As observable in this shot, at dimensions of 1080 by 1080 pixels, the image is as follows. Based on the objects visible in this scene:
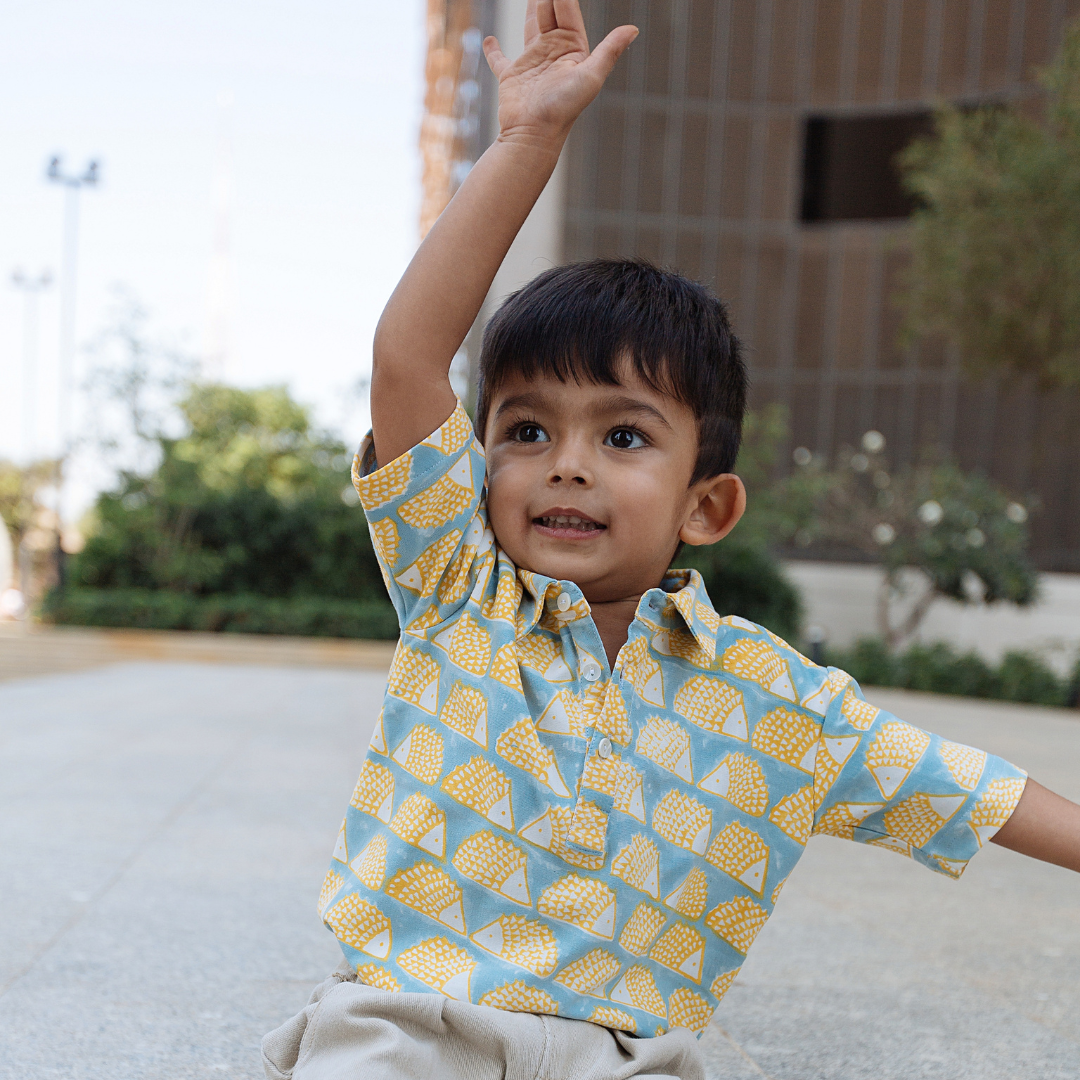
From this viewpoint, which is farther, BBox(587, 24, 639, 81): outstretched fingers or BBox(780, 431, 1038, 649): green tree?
BBox(780, 431, 1038, 649): green tree

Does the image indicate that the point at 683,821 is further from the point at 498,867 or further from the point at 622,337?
the point at 622,337

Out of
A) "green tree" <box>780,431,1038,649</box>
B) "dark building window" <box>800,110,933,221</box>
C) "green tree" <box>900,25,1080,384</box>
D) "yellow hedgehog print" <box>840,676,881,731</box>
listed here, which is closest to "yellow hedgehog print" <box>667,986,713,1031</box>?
"yellow hedgehog print" <box>840,676,881,731</box>

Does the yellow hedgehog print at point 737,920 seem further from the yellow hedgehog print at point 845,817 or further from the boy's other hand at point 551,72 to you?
the boy's other hand at point 551,72

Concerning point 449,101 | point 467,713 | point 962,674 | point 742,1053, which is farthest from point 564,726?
point 449,101

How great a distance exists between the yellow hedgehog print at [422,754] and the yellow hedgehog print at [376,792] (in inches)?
1.1

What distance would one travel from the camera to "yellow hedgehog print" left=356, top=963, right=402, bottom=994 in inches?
55.9

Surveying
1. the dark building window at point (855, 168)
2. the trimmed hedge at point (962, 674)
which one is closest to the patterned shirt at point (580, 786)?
the trimmed hedge at point (962, 674)

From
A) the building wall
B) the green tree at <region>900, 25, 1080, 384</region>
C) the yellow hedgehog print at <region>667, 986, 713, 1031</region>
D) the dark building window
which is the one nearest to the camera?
the yellow hedgehog print at <region>667, 986, 713, 1031</region>

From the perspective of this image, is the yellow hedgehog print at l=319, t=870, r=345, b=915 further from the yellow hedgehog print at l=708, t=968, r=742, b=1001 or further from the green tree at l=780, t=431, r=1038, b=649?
the green tree at l=780, t=431, r=1038, b=649

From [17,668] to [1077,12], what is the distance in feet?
63.2

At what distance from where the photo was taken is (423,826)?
1444mm

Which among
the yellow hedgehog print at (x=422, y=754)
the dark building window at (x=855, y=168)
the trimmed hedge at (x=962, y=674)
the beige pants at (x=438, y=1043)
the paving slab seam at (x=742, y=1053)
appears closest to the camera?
the beige pants at (x=438, y=1043)

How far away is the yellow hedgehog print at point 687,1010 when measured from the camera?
61.5 inches

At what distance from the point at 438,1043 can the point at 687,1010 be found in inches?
14.6
